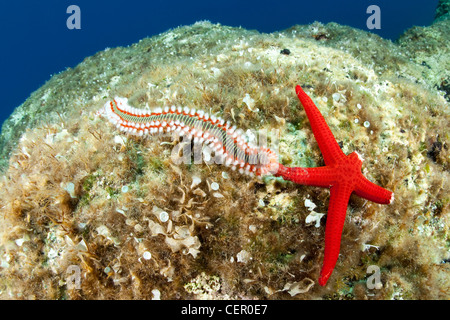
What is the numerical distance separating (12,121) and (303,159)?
15.1 meters

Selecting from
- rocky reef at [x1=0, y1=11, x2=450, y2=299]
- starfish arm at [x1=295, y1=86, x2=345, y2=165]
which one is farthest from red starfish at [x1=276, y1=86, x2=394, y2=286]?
rocky reef at [x1=0, y1=11, x2=450, y2=299]

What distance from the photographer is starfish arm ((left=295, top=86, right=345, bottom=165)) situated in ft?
12.5

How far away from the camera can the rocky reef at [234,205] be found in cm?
389

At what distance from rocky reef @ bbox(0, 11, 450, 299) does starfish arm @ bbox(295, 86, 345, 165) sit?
19.2 inches

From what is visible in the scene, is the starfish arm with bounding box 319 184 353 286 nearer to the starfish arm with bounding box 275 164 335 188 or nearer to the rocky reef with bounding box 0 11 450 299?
the starfish arm with bounding box 275 164 335 188

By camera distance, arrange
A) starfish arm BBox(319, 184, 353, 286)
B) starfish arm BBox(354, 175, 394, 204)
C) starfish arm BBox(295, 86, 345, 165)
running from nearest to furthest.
A: starfish arm BBox(319, 184, 353, 286), starfish arm BBox(354, 175, 394, 204), starfish arm BBox(295, 86, 345, 165)

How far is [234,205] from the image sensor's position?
4082 mm

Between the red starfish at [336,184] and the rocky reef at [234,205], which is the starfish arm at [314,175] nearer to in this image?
the red starfish at [336,184]

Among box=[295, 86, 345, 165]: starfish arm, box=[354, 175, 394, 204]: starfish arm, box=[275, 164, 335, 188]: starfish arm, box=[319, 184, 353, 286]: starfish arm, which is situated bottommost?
box=[319, 184, 353, 286]: starfish arm

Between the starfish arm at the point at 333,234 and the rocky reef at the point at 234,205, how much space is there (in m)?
0.41

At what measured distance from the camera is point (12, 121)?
1312 cm

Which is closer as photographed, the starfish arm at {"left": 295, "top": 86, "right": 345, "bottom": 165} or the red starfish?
the red starfish

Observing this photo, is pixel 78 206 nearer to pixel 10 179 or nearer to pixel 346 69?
pixel 10 179
